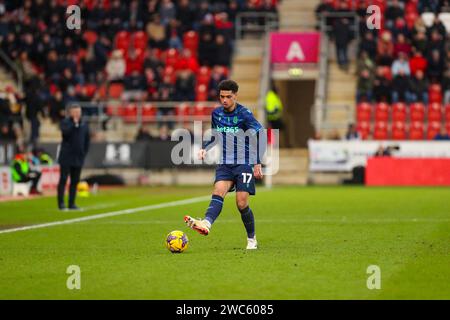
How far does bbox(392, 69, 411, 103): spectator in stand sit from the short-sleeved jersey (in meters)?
22.4

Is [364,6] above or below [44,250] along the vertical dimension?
above

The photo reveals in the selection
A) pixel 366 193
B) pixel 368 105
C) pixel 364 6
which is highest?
pixel 364 6

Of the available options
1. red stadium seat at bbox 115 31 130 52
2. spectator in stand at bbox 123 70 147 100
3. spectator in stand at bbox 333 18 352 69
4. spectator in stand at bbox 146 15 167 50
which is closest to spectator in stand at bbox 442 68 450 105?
spectator in stand at bbox 333 18 352 69

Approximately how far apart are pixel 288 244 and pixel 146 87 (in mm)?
23388

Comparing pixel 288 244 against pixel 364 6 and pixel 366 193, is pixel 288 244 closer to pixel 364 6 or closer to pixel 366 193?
pixel 366 193

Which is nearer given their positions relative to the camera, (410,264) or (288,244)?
(410,264)

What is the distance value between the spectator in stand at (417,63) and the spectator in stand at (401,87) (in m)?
0.80

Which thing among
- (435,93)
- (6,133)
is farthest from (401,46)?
(6,133)

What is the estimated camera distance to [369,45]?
3638cm

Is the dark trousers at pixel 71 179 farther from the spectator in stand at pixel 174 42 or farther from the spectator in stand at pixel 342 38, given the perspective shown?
the spectator in stand at pixel 174 42

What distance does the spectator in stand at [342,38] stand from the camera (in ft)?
118

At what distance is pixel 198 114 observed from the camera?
35.8 metres
